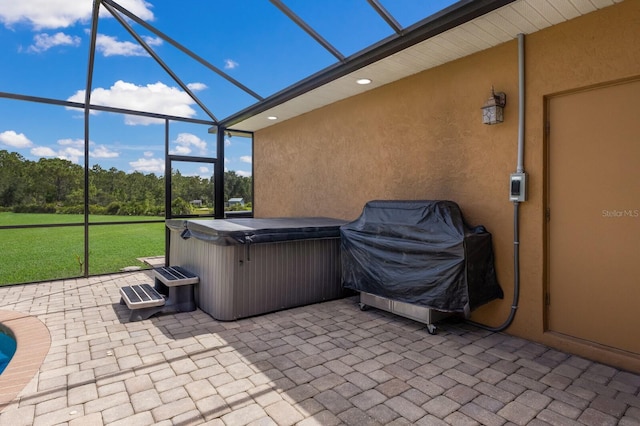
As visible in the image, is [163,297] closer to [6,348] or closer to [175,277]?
[175,277]

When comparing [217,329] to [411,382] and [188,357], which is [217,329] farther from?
[411,382]

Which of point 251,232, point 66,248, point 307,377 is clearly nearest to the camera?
point 307,377

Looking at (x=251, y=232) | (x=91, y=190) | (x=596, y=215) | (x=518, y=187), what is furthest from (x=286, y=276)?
(x=91, y=190)

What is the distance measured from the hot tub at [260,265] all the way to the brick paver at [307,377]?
9.5 inches

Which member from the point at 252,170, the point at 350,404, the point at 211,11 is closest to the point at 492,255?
the point at 350,404

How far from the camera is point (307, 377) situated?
8.47 ft

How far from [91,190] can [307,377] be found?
715 centimetres

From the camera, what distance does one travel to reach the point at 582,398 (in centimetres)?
231

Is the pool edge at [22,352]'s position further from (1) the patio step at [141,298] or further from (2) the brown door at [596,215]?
(2) the brown door at [596,215]

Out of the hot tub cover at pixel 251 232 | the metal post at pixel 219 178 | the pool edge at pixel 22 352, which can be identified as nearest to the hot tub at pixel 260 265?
the hot tub cover at pixel 251 232

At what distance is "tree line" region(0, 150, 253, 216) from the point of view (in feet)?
23.5

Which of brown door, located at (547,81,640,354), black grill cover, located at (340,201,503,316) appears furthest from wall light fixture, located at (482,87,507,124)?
black grill cover, located at (340,201,503,316)

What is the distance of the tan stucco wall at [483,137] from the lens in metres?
2.88

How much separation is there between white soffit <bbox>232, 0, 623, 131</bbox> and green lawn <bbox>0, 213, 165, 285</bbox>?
610 cm
